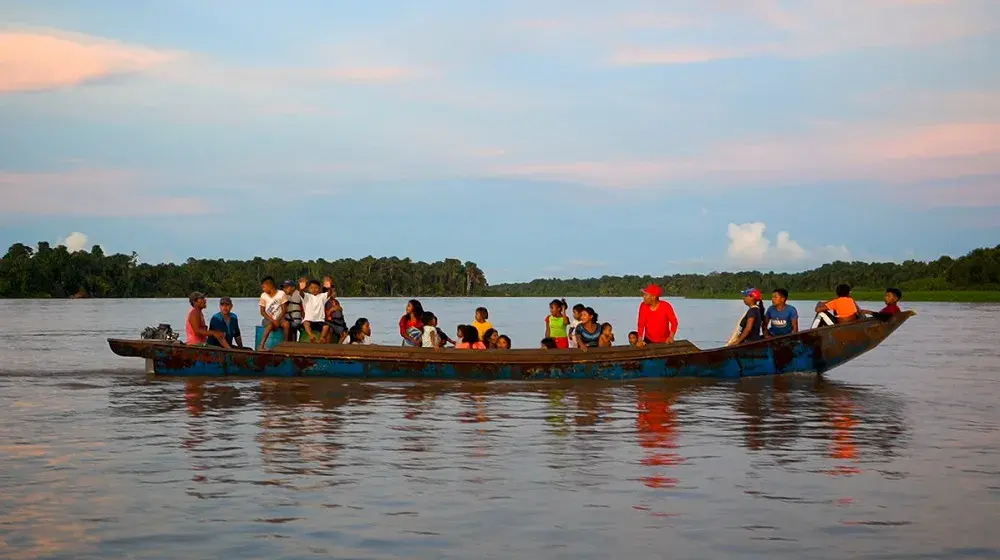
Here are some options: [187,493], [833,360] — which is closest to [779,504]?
[187,493]

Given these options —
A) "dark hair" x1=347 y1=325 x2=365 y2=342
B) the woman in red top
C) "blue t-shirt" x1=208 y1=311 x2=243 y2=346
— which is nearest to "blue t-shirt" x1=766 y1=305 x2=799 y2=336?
the woman in red top

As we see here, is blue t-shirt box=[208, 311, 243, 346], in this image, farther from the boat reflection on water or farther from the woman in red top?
the woman in red top

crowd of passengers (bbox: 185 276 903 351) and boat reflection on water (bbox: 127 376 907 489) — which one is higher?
crowd of passengers (bbox: 185 276 903 351)

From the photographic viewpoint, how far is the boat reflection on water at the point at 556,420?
38.3ft

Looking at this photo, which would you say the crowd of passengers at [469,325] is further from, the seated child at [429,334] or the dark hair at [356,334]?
the dark hair at [356,334]

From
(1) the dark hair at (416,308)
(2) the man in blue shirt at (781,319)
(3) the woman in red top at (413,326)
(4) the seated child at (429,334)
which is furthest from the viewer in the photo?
(3) the woman in red top at (413,326)

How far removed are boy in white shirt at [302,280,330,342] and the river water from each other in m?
1.94

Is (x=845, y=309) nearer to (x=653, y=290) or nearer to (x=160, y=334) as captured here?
(x=653, y=290)

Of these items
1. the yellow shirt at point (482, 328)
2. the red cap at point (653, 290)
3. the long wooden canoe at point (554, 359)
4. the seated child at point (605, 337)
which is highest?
the red cap at point (653, 290)

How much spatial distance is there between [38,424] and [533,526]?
8.56m

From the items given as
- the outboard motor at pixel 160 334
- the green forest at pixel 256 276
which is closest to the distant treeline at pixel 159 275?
the green forest at pixel 256 276

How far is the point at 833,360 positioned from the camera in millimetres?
20734

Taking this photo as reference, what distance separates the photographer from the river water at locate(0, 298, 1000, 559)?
793cm

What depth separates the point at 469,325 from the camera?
20938 millimetres
